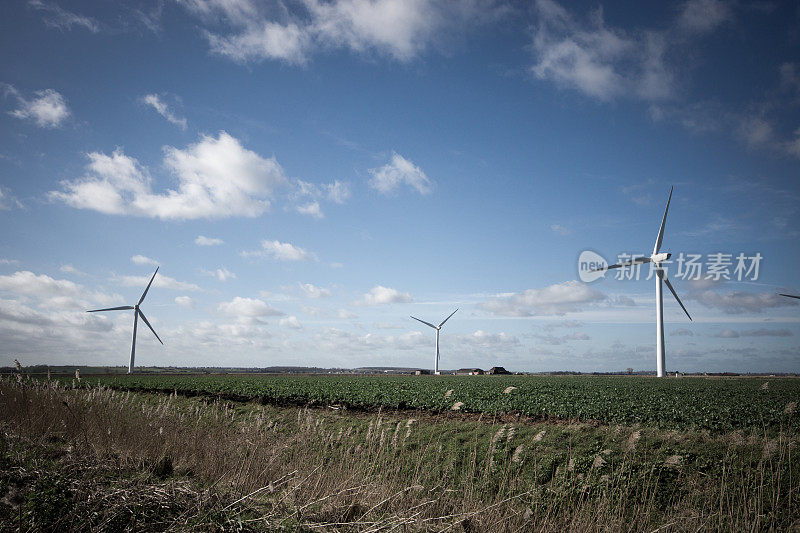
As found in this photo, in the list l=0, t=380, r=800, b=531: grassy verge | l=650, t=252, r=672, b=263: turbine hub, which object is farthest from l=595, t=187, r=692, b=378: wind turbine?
l=0, t=380, r=800, b=531: grassy verge

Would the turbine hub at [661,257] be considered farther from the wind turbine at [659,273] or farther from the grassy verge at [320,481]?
the grassy verge at [320,481]

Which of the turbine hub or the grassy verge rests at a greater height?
the turbine hub

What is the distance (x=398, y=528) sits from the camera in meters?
4.89

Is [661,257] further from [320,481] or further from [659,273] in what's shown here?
[320,481]

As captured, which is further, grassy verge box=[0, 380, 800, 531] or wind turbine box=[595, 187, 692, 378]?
wind turbine box=[595, 187, 692, 378]

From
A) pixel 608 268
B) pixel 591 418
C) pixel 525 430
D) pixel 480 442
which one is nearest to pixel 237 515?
pixel 480 442

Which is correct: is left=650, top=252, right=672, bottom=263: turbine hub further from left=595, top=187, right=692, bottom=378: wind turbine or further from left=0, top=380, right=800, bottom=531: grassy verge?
left=0, top=380, right=800, bottom=531: grassy verge

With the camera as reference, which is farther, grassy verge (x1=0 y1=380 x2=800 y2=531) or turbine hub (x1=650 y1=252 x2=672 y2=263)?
turbine hub (x1=650 y1=252 x2=672 y2=263)

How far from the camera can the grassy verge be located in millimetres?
4648

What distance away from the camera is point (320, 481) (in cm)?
786

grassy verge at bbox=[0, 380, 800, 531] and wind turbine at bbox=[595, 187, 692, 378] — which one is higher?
wind turbine at bbox=[595, 187, 692, 378]

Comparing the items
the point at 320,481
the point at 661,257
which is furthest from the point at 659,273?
the point at 320,481

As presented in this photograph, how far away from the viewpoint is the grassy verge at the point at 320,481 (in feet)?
15.3

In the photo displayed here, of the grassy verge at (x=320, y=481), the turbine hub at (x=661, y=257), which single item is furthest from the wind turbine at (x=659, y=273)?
the grassy verge at (x=320, y=481)
